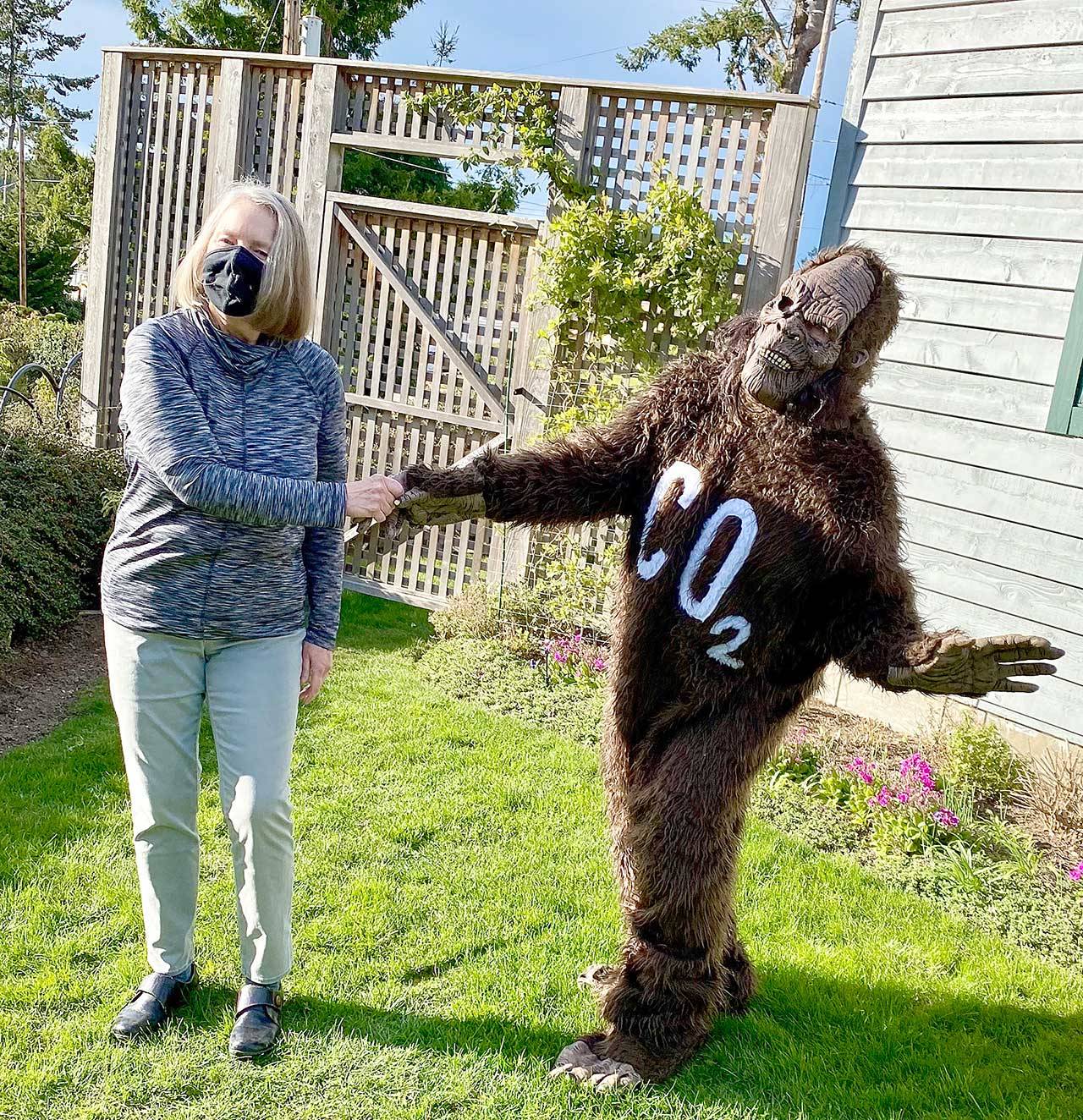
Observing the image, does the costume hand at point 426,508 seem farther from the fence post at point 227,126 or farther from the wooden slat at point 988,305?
the fence post at point 227,126

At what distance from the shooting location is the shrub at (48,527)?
191 inches

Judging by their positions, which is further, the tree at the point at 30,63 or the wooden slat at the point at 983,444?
the tree at the point at 30,63

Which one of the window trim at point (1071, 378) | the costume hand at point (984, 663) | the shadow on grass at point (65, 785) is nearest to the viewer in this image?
the costume hand at point (984, 663)

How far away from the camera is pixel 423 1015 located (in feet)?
8.34

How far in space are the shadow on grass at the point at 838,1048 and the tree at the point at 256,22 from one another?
16318mm

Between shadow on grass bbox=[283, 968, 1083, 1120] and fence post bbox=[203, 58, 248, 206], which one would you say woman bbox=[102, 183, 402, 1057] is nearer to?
shadow on grass bbox=[283, 968, 1083, 1120]

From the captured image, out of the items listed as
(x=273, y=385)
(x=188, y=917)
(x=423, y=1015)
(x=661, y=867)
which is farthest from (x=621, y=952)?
(x=273, y=385)

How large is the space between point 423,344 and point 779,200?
2.33 m

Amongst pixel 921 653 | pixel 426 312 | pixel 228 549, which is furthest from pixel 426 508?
pixel 426 312

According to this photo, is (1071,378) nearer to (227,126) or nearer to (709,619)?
(709,619)

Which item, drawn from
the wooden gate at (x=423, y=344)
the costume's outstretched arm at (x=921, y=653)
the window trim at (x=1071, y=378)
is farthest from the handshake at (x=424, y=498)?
the wooden gate at (x=423, y=344)

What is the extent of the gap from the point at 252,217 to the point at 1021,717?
3.78 metres

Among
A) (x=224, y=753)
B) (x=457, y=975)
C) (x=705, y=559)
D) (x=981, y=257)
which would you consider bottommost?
(x=457, y=975)

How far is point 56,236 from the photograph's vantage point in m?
19.7
